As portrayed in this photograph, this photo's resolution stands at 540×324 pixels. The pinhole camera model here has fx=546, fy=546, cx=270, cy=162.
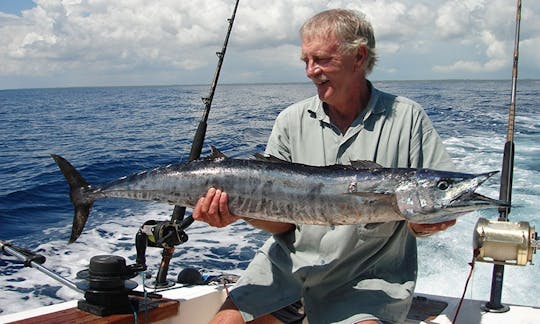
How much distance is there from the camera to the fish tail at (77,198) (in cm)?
288

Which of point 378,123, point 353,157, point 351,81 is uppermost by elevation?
point 351,81

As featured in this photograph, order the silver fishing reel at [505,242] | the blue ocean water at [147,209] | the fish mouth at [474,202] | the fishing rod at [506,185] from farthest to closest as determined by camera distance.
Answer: the blue ocean water at [147,209] → the fishing rod at [506,185] → the silver fishing reel at [505,242] → the fish mouth at [474,202]

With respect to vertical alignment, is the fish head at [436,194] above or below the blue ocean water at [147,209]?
above

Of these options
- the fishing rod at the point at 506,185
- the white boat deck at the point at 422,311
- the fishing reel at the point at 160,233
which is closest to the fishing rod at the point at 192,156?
the fishing reel at the point at 160,233

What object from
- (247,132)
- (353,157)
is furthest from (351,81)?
(247,132)

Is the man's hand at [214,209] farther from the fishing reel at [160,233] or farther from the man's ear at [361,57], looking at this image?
the man's ear at [361,57]

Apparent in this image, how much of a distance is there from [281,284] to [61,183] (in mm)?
9050

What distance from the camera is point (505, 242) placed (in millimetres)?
3035

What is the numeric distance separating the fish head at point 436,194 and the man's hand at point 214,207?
0.80 m

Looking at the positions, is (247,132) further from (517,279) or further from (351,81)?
(351,81)

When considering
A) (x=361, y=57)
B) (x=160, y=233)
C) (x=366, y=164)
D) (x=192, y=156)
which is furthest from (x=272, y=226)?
(x=192, y=156)

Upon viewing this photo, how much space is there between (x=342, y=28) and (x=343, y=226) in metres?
0.96

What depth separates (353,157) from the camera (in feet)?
8.95

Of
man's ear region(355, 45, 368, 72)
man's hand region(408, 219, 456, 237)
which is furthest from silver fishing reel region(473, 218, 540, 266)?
man's ear region(355, 45, 368, 72)
